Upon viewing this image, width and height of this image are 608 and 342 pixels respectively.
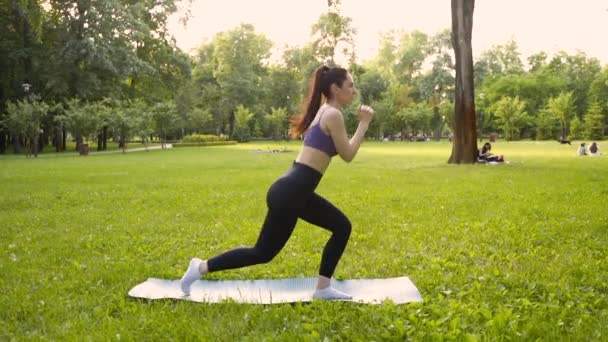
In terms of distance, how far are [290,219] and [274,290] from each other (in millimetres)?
1166

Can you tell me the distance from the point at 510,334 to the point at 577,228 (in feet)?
16.5

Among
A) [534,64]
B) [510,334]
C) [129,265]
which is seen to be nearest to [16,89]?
[129,265]

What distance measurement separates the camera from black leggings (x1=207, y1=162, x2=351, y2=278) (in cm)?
448

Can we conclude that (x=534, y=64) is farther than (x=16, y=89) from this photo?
Yes

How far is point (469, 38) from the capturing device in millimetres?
22453

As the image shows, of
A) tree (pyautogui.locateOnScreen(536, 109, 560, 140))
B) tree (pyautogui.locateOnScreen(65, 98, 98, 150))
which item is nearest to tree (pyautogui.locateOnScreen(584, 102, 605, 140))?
tree (pyautogui.locateOnScreen(536, 109, 560, 140))

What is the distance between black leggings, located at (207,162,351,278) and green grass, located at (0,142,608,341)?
1.54 ft

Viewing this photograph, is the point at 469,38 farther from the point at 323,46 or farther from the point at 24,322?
the point at 323,46

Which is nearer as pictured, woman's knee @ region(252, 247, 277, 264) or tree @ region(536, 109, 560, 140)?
woman's knee @ region(252, 247, 277, 264)

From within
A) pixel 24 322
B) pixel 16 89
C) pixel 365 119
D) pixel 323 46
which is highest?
pixel 323 46

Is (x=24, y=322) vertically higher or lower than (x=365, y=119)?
lower

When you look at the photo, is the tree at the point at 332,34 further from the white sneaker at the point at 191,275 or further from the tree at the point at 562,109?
the tree at the point at 562,109

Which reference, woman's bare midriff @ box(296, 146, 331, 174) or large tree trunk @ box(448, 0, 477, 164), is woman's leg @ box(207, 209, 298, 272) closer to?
woman's bare midriff @ box(296, 146, 331, 174)

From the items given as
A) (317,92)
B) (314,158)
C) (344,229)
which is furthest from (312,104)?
(344,229)
